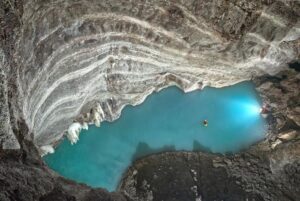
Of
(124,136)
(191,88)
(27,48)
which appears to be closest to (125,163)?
(124,136)

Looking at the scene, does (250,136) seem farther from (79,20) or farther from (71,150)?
(79,20)

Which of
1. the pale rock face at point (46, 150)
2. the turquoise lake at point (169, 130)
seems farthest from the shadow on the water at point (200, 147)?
the pale rock face at point (46, 150)

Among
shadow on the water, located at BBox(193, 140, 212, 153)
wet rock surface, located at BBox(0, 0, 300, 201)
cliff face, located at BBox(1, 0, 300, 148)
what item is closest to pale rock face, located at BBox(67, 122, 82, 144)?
cliff face, located at BBox(1, 0, 300, 148)

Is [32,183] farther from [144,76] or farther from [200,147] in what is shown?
[200,147]

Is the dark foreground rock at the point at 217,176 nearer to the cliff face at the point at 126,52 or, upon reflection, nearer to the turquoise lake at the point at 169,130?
the turquoise lake at the point at 169,130

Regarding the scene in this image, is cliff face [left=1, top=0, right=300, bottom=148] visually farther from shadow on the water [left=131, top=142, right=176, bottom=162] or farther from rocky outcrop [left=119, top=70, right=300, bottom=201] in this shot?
shadow on the water [left=131, top=142, right=176, bottom=162]

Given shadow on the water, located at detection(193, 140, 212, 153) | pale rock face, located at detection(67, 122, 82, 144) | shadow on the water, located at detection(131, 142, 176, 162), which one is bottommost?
pale rock face, located at detection(67, 122, 82, 144)

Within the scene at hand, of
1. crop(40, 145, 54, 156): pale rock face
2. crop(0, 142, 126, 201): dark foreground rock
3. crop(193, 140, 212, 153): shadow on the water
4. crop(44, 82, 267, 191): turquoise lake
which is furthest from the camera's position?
crop(193, 140, 212, 153): shadow on the water
